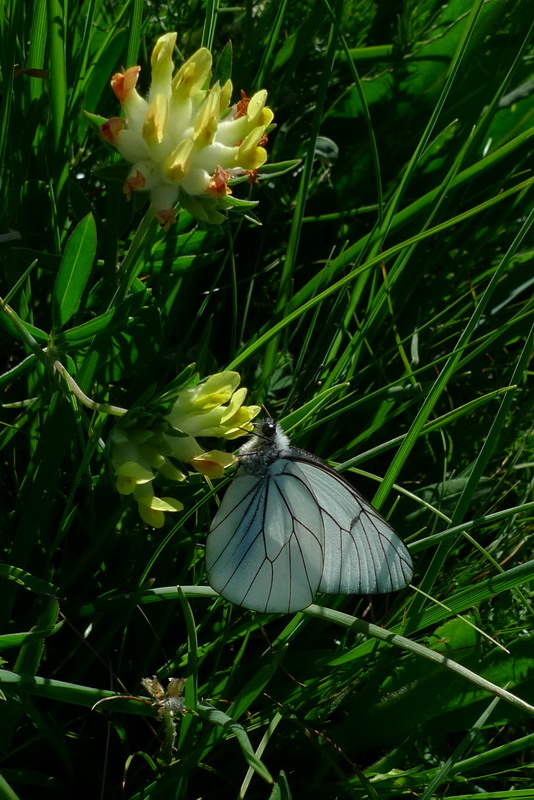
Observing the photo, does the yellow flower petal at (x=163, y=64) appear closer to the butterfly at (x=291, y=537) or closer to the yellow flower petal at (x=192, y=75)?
the yellow flower petal at (x=192, y=75)

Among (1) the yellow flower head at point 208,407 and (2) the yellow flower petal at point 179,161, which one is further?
(1) the yellow flower head at point 208,407

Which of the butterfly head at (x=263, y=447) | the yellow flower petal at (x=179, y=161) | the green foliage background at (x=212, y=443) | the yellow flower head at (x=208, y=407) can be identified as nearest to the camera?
the yellow flower petal at (x=179, y=161)

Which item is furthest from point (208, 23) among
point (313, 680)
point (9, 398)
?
point (313, 680)

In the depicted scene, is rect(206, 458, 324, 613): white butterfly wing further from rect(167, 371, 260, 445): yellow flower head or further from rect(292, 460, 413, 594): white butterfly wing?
rect(167, 371, 260, 445): yellow flower head

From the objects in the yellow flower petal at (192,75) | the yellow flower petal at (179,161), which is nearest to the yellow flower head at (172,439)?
the yellow flower petal at (179,161)

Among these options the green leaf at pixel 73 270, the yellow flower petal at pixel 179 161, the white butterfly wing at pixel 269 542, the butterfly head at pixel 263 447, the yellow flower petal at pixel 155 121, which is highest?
the yellow flower petal at pixel 155 121

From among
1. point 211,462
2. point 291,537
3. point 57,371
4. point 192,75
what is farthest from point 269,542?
point 192,75

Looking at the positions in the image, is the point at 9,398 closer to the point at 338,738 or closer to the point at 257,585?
the point at 257,585
